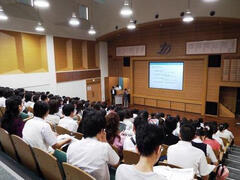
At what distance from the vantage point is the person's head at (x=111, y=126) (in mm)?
2350

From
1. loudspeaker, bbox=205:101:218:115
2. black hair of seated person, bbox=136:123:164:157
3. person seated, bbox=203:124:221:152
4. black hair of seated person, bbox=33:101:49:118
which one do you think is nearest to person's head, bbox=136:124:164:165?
black hair of seated person, bbox=136:123:164:157

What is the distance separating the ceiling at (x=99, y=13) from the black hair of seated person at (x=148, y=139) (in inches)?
278

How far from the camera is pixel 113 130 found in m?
2.41

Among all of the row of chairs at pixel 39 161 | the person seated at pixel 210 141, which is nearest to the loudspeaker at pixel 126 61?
the person seated at pixel 210 141

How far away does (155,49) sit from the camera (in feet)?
32.5

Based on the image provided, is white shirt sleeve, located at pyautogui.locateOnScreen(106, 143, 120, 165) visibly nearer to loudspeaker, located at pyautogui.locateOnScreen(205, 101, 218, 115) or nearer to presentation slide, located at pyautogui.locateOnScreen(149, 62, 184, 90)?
loudspeaker, located at pyautogui.locateOnScreen(205, 101, 218, 115)

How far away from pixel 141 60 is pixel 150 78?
1.20 m

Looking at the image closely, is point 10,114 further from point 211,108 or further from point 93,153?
point 211,108

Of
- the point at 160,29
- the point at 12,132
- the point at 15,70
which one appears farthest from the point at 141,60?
the point at 12,132

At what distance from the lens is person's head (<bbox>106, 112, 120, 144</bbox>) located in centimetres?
235

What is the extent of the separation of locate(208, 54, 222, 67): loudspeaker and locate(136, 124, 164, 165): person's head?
8.32 meters

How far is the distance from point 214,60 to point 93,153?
8.48 meters

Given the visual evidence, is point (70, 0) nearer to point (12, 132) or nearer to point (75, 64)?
point (75, 64)

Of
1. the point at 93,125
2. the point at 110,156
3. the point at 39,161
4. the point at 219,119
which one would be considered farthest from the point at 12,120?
the point at 219,119
